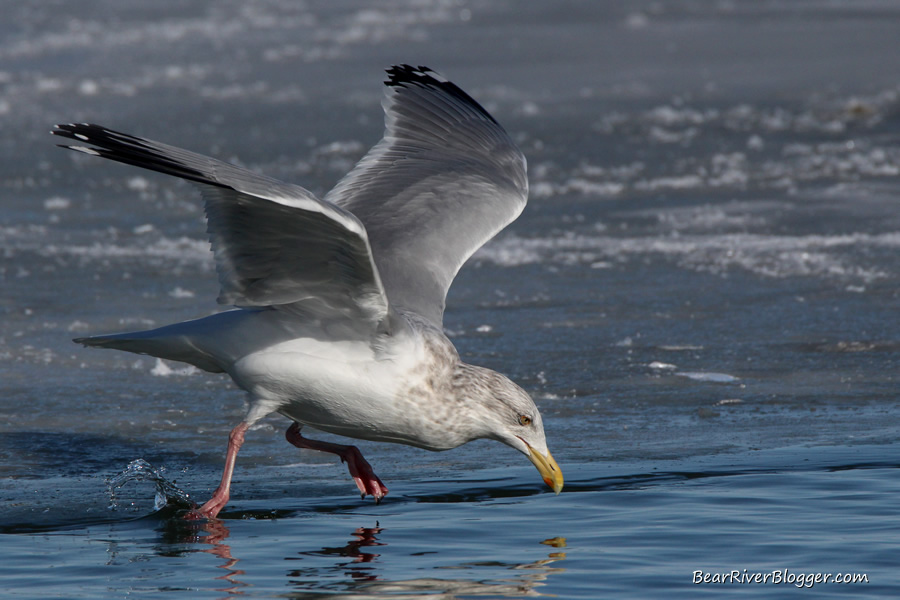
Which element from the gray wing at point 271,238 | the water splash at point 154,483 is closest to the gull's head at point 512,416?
the gray wing at point 271,238

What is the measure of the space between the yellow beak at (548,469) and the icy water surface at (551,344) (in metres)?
0.14

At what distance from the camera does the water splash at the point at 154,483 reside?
5.80 m

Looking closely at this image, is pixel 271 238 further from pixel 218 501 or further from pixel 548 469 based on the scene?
pixel 548 469

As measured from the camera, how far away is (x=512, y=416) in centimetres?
575

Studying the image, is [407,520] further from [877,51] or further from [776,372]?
[877,51]

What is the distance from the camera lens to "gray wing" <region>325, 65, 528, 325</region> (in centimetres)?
649

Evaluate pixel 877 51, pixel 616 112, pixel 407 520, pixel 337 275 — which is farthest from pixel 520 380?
pixel 877 51

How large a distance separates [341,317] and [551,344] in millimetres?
2763

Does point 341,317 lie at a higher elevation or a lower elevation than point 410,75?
lower

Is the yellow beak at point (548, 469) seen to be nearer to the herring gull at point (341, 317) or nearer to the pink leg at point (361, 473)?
the herring gull at point (341, 317)

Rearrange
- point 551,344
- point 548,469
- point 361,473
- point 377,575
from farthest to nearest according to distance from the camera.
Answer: point 551,344, point 361,473, point 548,469, point 377,575

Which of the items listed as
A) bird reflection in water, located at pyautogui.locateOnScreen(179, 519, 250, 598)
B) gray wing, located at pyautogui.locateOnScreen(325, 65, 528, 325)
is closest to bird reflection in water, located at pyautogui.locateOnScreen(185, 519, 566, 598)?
bird reflection in water, located at pyautogui.locateOnScreen(179, 519, 250, 598)

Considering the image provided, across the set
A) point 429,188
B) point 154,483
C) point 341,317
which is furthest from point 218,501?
point 429,188

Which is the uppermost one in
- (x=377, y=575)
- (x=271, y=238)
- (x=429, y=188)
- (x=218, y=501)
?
(x=429, y=188)
